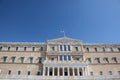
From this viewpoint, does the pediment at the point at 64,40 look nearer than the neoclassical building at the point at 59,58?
No

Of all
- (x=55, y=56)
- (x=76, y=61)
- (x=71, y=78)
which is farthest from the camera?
(x=55, y=56)

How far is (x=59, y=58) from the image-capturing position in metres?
47.3

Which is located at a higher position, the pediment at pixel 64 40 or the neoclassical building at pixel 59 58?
the pediment at pixel 64 40

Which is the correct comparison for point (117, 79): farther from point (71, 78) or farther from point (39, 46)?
point (39, 46)

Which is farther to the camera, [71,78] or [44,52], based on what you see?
[44,52]

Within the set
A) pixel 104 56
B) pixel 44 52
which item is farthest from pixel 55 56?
pixel 104 56

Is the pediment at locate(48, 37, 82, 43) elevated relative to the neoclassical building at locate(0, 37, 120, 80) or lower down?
elevated

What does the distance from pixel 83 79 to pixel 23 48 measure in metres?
21.8

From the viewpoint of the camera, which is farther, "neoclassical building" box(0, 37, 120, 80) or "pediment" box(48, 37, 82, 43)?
"pediment" box(48, 37, 82, 43)

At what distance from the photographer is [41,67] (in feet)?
151

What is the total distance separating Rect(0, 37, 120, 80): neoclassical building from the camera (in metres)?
44.3

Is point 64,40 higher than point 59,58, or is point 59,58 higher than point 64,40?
point 64,40

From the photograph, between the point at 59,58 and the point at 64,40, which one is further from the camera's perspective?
the point at 64,40

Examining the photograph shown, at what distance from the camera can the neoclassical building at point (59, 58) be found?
4431 centimetres
